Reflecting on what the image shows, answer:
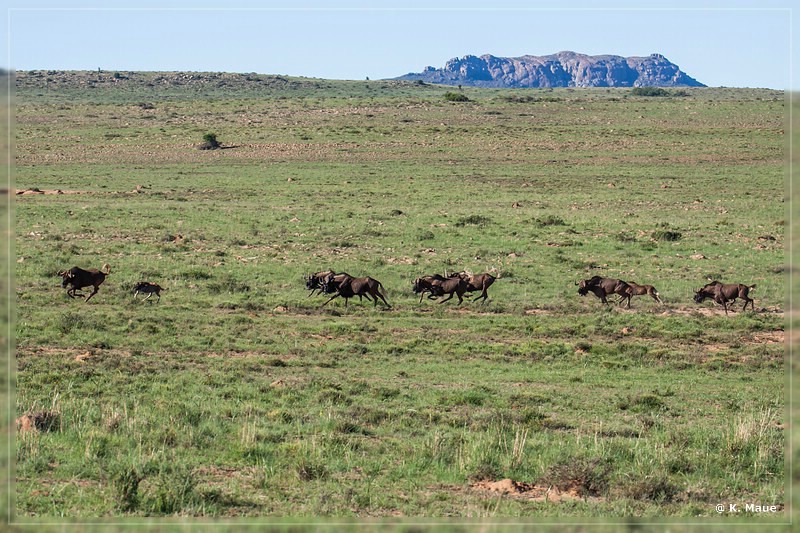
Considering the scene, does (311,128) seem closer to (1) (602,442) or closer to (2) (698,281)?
(2) (698,281)

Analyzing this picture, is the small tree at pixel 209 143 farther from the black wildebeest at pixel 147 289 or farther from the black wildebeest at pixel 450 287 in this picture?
the black wildebeest at pixel 450 287

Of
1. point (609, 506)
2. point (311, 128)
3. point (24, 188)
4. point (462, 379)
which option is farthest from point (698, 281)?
point (311, 128)

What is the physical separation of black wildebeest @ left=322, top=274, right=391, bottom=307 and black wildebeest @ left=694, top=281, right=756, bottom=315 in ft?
23.4

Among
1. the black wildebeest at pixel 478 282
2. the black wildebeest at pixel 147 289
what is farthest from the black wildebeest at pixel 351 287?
the black wildebeest at pixel 147 289

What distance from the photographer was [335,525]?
264 inches

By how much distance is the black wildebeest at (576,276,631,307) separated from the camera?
21578mm

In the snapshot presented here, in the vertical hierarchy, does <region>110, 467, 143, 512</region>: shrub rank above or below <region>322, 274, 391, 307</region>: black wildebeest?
below

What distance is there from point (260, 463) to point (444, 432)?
2.51 meters

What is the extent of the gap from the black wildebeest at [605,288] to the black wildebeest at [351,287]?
4.61 m

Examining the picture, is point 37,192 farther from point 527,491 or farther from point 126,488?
point 527,491

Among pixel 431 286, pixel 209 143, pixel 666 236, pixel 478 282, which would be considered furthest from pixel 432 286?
pixel 209 143

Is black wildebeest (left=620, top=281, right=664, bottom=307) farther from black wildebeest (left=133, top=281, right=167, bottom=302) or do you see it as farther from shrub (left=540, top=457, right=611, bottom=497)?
shrub (left=540, top=457, right=611, bottom=497)

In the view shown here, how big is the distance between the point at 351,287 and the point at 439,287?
6.48 feet

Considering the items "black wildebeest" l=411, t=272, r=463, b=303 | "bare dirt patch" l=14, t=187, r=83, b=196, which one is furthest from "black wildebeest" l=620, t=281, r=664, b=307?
"bare dirt patch" l=14, t=187, r=83, b=196
